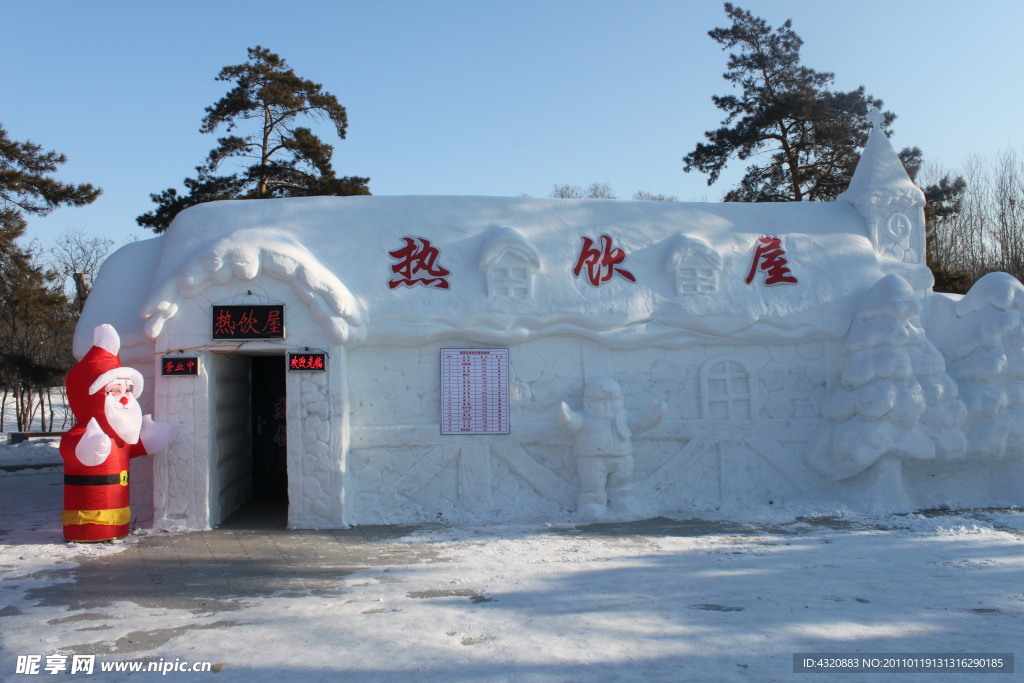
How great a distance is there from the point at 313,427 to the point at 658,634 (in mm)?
4299

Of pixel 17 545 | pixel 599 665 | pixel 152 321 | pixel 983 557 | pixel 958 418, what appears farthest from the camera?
pixel 958 418

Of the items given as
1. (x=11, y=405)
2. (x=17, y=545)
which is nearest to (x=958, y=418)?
(x=17, y=545)

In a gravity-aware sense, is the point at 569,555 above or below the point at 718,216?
below

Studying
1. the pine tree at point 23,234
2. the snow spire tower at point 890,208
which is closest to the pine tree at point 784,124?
the snow spire tower at point 890,208

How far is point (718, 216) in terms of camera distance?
8.98 meters

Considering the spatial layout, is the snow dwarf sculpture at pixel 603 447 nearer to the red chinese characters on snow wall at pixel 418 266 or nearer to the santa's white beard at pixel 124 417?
the red chinese characters on snow wall at pixel 418 266

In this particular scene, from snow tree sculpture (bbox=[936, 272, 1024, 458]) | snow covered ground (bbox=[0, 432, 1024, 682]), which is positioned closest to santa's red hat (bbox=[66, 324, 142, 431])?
snow covered ground (bbox=[0, 432, 1024, 682])

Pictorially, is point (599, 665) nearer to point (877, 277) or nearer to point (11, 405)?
point (877, 277)

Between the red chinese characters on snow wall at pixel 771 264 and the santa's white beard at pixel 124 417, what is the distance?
6763mm

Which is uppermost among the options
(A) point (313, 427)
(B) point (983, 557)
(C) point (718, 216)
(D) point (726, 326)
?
(C) point (718, 216)

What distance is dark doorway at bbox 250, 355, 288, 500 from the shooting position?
967cm

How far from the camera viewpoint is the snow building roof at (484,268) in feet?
24.7

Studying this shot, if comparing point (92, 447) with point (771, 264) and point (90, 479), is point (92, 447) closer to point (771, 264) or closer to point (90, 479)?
point (90, 479)

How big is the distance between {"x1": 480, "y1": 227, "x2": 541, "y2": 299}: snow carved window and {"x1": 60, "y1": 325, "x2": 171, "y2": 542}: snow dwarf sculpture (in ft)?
12.3
